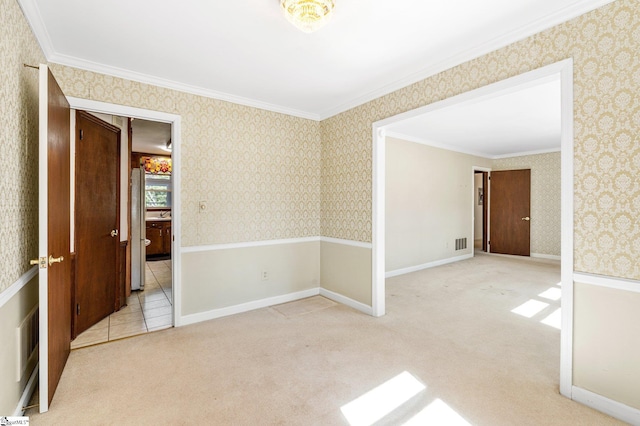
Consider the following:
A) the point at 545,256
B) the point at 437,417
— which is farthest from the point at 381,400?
the point at 545,256

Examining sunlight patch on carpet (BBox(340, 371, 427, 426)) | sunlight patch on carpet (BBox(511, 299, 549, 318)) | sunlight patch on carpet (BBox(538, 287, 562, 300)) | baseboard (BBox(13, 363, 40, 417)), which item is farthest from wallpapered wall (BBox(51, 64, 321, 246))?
sunlight patch on carpet (BBox(538, 287, 562, 300))

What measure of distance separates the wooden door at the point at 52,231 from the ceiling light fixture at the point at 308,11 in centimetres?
157

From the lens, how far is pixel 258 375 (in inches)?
91.4

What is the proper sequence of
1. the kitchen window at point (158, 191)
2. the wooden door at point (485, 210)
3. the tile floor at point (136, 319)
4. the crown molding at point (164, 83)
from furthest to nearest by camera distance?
the wooden door at point (485, 210) < the kitchen window at point (158, 191) < the tile floor at point (136, 319) < the crown molding at point (164, 83)

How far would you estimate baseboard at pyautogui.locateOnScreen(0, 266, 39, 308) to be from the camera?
1606mm

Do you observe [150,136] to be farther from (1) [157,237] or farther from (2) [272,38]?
(2) [272,38]

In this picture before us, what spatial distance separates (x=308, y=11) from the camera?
1.84 m

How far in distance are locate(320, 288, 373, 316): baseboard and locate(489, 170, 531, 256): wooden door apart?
584 cm

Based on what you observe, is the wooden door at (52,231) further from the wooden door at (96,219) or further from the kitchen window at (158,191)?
the kitchen window at (158,191)

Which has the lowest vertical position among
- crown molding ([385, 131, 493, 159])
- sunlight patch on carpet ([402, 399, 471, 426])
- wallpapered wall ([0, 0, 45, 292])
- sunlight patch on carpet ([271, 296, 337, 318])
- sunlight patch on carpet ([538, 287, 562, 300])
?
sunlight patch on carpet ([402, 399, 471, 426])

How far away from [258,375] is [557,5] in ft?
11.1

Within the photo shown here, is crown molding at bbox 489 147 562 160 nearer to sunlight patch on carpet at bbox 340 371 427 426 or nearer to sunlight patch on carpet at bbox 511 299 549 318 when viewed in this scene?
sunlight patch on carpet at bbox 511 299 549 318

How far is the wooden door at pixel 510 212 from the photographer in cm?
736

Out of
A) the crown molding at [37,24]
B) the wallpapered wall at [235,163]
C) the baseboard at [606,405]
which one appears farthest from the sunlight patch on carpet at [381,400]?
the crown molding at [37,24]
